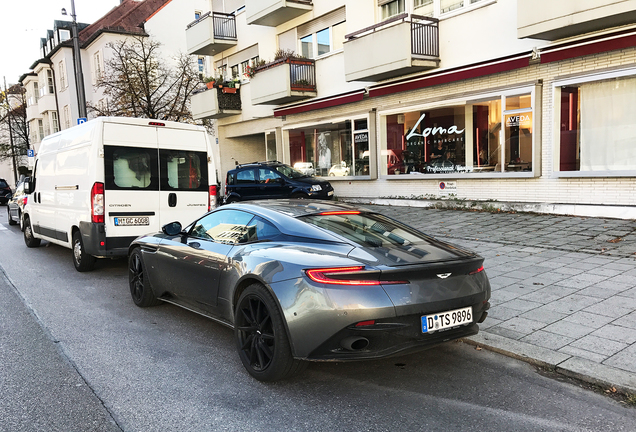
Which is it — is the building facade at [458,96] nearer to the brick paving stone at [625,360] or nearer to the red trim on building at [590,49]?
the red trim on building at [590,49]

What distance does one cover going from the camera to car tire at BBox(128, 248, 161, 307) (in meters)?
5.94

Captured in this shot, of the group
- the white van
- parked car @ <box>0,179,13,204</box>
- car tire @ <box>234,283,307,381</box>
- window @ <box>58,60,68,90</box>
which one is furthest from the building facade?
window @ <box>58,60,68,90</box>

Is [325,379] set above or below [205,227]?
below

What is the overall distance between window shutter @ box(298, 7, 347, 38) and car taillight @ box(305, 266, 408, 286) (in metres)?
15.6

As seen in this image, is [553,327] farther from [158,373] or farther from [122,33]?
[122,33]

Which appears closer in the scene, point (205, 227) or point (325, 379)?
point (325, 379)

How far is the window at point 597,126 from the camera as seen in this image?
10.7 metres

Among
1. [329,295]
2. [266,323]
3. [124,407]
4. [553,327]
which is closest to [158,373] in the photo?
[124,407]

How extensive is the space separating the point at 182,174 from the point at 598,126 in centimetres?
881

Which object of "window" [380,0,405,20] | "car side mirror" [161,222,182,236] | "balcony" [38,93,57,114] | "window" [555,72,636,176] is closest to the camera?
"car side mirror" [161,222,182,236]

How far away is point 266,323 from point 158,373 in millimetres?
1009

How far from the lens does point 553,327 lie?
482 cm

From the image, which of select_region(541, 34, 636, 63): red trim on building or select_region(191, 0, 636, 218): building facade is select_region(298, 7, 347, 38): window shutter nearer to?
select_region(191, 0, 636, 218): building facade

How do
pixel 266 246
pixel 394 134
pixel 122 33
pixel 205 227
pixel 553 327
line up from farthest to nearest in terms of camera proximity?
1. pixel 122 33
2. pixel 394 134
3. pixel 205 227
4. pixel 553 327
5. pixel 266 246
